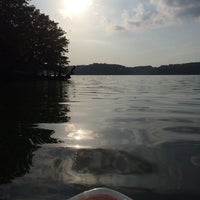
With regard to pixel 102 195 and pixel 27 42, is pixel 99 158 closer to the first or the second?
pixel 102 195

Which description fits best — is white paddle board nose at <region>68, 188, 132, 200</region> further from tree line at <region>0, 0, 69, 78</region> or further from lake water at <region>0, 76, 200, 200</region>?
tree line at <region>0, 0, 69, 78</region>

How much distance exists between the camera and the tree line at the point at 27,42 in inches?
1794

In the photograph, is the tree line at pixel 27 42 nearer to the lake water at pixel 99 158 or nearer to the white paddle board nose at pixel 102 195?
the lake water at pixel 99 158

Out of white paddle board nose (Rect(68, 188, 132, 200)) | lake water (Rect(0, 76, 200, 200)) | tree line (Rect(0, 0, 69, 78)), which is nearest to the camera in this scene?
white paddle board nose (Rect(68, 188, 132, 200))

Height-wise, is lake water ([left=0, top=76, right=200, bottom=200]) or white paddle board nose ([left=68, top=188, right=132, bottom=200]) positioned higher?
white paddle board nose ([left=68, top=188, right=132, bottom=200])

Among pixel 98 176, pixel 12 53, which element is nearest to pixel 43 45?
pixel 12 53

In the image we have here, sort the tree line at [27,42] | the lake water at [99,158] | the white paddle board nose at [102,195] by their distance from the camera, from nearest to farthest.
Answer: the white paddle board nose at [102,195] < the lake water at [99,158] < the tree line at [27,42]

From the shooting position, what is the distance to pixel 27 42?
48.9 meters

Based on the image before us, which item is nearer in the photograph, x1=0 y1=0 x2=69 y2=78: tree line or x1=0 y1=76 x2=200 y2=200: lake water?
x1=0 y1=76 x2=200 y2=200: lake water

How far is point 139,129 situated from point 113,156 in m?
2.94

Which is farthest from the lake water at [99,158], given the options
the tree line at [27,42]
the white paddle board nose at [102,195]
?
the tree line at [27,42]

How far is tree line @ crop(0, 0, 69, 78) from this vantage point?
149 ft

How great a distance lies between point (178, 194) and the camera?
4.54 metres

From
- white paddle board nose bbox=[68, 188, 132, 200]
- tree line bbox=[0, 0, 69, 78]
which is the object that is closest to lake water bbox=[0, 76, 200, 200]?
white paddle board nose bbox=[68, 188, 132, 200]
